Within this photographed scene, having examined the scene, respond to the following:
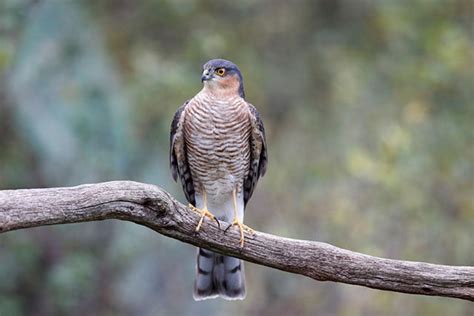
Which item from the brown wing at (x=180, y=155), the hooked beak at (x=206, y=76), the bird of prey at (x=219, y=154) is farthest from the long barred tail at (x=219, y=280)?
the hooked beak at (x=206, y=76)

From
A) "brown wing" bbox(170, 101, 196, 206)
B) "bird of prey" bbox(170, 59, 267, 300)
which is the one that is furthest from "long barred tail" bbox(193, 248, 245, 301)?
"brown wing" bbox(170, 101, 196, 206)

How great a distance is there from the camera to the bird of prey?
5.23 meters

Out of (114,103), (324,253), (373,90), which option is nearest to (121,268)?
(114,103)

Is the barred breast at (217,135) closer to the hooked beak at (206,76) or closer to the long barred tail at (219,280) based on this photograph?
the hooked beak at (206,76)

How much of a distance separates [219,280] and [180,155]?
771 mm

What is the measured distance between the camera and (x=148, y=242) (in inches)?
341

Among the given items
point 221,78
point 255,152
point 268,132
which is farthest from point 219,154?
point 268,132

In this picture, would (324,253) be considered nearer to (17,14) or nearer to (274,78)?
(17,14)

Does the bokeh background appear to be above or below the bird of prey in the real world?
above

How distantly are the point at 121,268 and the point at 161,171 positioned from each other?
1.06 meters

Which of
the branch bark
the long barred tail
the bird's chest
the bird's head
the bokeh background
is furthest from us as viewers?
the bokeh background

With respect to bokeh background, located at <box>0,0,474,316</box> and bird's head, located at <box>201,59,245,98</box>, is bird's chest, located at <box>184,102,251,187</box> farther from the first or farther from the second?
bokeh background, located at <box>0,0,474,316</box>

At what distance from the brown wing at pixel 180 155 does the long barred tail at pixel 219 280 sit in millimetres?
458

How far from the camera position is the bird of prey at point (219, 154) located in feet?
17.2
